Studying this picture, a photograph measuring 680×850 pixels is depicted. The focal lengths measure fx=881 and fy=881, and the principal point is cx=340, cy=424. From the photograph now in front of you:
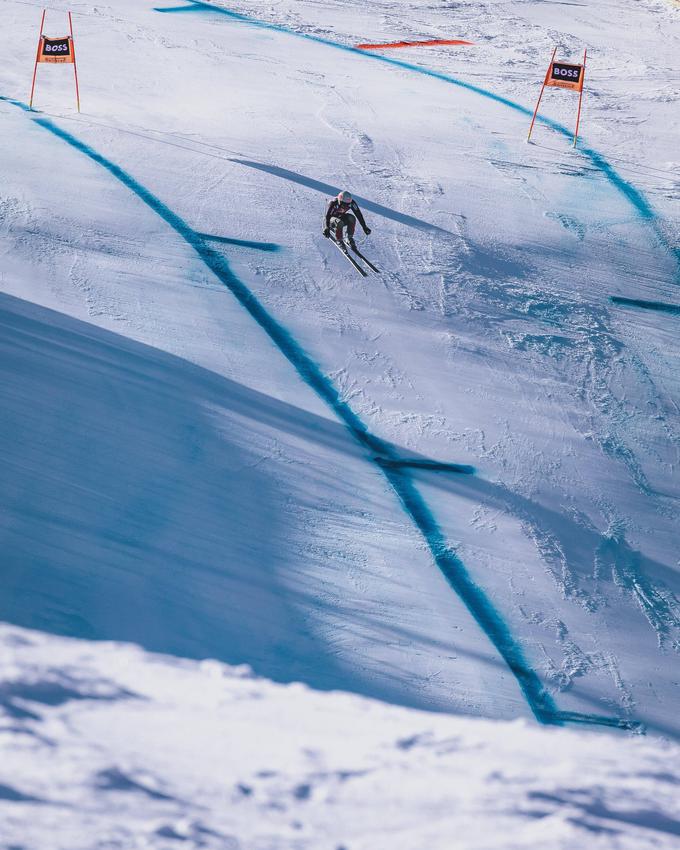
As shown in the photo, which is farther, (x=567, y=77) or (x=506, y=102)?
(x=506, y=102)

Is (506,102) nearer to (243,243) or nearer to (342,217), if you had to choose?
(342,217)

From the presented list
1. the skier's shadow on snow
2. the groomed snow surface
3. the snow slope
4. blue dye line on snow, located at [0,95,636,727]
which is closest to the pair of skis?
the groomed snow surface

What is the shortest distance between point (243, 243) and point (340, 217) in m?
1.17

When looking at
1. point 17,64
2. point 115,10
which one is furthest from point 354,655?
point 115,10

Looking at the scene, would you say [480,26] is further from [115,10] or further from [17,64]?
[17,64]

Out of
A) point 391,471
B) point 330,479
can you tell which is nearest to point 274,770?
point 330,479

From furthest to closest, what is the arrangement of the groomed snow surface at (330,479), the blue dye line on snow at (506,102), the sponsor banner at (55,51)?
the sponsor banner at (55,51), the blue dye line on snow at (506,102), the groomed snow surface at (330,479)

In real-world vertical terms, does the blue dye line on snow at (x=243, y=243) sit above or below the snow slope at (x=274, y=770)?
above

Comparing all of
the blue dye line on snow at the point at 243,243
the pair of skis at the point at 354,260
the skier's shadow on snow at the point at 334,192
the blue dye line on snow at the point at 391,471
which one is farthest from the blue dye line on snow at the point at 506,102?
the blue dye line on snow at the point at 391,471

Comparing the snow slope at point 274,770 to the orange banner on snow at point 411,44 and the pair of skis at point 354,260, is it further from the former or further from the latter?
the orange banner on snow at point 411,44

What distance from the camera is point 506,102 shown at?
1321cm

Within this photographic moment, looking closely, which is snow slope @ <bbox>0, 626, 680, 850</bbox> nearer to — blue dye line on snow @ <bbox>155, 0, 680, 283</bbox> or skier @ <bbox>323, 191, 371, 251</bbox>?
skier @ <bbox>323, 191, 371, 251</bbox>

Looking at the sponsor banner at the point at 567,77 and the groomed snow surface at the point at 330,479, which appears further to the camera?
the sponsor banner at the point at 567,77

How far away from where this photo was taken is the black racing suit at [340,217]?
856cm
